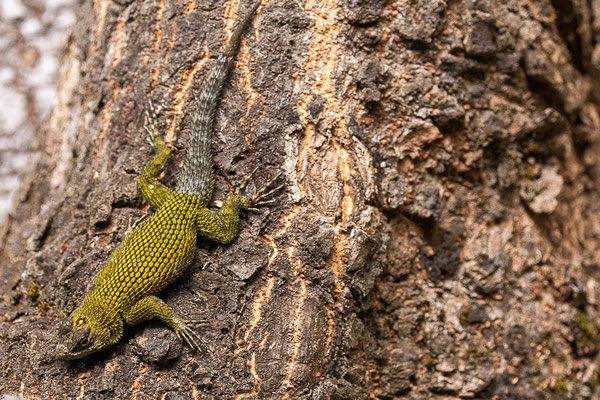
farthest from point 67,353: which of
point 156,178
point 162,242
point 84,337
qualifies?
point 156,178

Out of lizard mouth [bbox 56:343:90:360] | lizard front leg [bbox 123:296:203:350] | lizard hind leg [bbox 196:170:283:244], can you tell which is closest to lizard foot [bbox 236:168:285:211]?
lizard hind leg [bbox 196:170:283:244]

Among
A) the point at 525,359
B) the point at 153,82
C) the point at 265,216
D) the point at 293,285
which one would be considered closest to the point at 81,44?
the point at 153,82

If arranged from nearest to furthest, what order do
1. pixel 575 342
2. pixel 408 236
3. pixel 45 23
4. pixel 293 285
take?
pixel 293 285
pixel 408 236
pixel 575 342
pixel 45 23

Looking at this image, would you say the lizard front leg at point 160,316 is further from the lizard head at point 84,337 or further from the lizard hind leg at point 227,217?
the lizard hind leg at point 227,217

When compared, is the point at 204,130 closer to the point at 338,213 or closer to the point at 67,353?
the point at 338,213

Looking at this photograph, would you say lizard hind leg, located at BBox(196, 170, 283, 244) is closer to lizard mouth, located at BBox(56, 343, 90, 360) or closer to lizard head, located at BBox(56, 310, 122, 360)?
lizard head, located at BBox(56, 310, 122, 360)

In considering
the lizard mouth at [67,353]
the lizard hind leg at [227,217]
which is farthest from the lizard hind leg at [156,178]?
the lizard mouth at [67,353]

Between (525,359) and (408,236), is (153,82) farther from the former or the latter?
(525,359)
